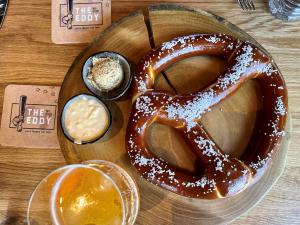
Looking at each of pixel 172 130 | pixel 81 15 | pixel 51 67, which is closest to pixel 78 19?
pixel 81 15

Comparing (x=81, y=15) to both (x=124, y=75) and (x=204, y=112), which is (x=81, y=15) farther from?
(x=204, y=112)

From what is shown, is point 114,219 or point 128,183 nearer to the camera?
point 114,219

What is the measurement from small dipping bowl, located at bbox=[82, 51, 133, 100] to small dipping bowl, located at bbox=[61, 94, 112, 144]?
32 mm

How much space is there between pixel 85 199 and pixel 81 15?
68 centimetres

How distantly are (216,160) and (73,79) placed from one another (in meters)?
0.55

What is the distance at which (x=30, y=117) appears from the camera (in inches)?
55.2

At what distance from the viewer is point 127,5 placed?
1.41 m

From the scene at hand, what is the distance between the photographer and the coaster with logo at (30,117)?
1.39 metres

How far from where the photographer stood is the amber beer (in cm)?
111

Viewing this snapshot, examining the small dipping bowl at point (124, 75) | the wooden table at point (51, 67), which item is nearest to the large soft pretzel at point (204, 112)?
the small dipping bowl at point (124, 75)

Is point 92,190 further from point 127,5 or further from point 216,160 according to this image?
point 127,5

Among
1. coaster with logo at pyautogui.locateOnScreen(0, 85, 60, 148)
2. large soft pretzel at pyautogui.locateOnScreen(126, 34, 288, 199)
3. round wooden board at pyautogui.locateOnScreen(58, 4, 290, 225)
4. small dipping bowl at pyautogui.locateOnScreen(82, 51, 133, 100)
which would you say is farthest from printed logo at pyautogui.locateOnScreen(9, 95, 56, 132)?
large soft pretzel at pyautogui.locateOnScreen(126, 34, 288, 199)

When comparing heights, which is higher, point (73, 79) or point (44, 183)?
point (73, 79)

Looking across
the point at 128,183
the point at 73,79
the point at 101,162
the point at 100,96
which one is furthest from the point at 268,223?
the point at 73,79
